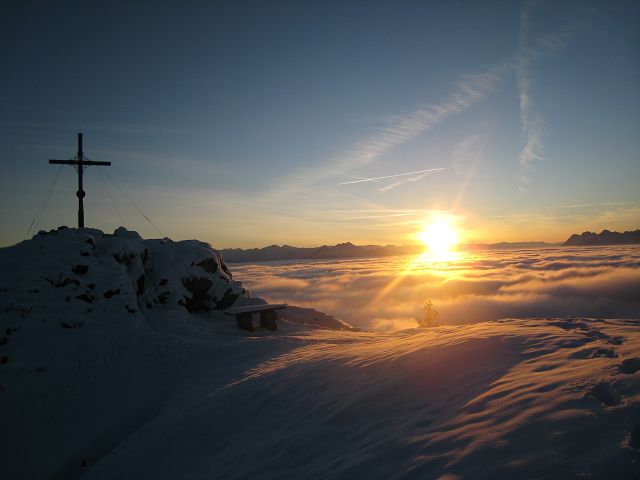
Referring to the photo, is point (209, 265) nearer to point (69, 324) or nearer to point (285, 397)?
point (69, 324)

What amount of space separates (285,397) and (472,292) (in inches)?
5428

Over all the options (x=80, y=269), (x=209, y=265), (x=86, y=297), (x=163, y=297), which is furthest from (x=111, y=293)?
(x=209, y=265)

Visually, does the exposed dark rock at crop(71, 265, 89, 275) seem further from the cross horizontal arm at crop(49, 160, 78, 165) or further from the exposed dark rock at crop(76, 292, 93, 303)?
the cross horizontal arm at crop(49, 160, 78, 165)

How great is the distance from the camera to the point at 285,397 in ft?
17.4

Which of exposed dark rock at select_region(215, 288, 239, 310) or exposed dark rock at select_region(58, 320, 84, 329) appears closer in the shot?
exposed dark rock at select_region(58, 320, 84, 329)

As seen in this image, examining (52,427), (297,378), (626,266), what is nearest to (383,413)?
(297,378)

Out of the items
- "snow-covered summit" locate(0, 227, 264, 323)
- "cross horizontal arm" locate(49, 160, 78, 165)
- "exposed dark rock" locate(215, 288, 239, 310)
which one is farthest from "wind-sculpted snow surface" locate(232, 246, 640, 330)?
"cross horizontal arm" locate(49, 160, 78, 165)

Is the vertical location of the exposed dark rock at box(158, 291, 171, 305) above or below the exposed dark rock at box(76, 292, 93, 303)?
below

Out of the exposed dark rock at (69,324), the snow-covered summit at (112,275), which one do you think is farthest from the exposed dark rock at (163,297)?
the exposed dark rock at (69,324)

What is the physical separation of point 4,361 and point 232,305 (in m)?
8.58

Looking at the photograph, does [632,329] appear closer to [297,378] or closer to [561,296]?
[297,378]

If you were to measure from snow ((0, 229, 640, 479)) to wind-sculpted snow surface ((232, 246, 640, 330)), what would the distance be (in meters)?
66.2

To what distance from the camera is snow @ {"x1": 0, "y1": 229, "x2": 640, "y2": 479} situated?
8.77 ft

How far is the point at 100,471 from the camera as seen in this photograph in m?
4.98
